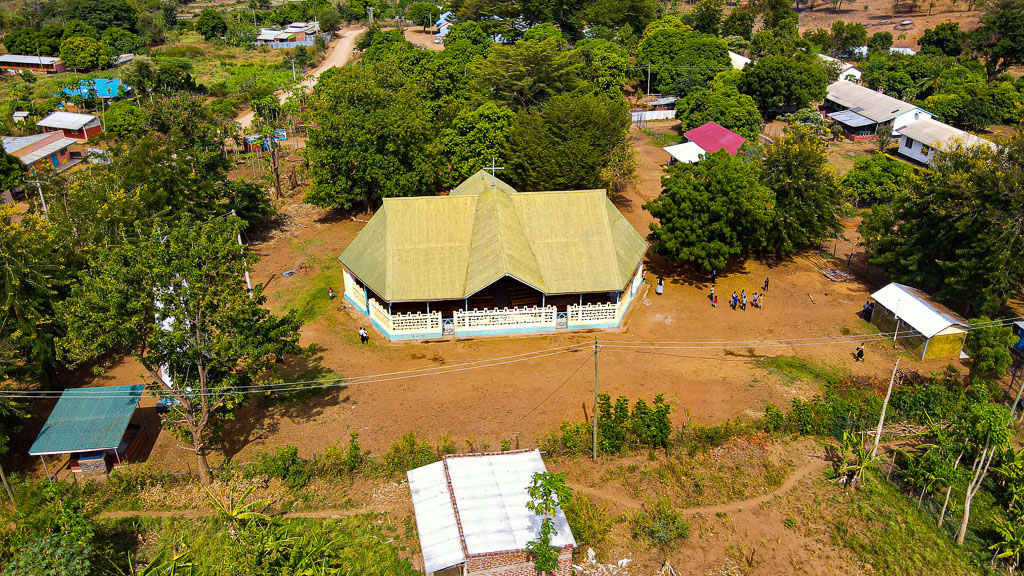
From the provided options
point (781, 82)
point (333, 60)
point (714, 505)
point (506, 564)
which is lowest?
point (714, 505)

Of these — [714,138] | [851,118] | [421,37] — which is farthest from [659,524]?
[421,37]

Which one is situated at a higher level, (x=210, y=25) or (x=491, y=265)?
(x=210, y=25)

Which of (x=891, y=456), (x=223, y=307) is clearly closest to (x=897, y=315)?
(x=891, y=456)

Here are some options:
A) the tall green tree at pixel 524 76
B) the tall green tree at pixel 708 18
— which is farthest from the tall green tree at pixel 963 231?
the tall green tree at pixel 708 18

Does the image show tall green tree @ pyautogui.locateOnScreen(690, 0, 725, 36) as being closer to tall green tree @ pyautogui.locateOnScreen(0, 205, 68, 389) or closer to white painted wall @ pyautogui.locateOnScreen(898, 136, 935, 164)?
white painted wall @ pyautogui.locateOnScreen(898, 136, 935, 164)

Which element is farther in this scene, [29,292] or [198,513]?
A: [29,292]

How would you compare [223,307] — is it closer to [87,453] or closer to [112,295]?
[112,295]

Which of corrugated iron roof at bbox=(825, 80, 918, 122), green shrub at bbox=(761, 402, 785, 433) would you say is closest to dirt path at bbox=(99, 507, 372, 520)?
green shrub at bbox=(761, 402, 785, 433)

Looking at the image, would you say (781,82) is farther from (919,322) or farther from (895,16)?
(895,16)

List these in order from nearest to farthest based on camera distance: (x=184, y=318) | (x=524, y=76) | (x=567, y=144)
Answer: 1. (x=184, y=318)
2. (x=567, y=144)
3. (x=524, y=76)
